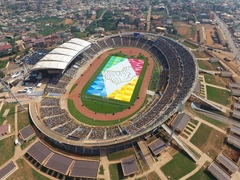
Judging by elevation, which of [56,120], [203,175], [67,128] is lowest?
[56,120]

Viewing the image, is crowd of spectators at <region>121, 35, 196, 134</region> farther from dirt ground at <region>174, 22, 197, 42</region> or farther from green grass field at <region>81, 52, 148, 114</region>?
dirt ground at <region>174, 22, 197, 42</region>

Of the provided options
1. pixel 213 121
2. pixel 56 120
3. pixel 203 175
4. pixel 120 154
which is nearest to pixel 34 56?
pixel 56 120

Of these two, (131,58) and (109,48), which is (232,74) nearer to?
(131,58)

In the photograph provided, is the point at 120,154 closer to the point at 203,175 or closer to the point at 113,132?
the point at 113,132

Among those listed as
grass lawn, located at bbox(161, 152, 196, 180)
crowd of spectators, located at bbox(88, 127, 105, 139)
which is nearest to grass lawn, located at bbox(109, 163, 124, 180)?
crowd of spectators, located at bbox(88, 127, 105, 139)

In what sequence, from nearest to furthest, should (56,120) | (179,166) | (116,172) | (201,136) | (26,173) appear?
(116,172), (179,166), (26,173), (201,136), (56,120)

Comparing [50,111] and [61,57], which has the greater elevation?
[61,57]

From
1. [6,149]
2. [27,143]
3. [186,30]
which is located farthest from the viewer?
[186,30]

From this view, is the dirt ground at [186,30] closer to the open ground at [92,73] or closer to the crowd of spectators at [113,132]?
the open ground at [92,73]
